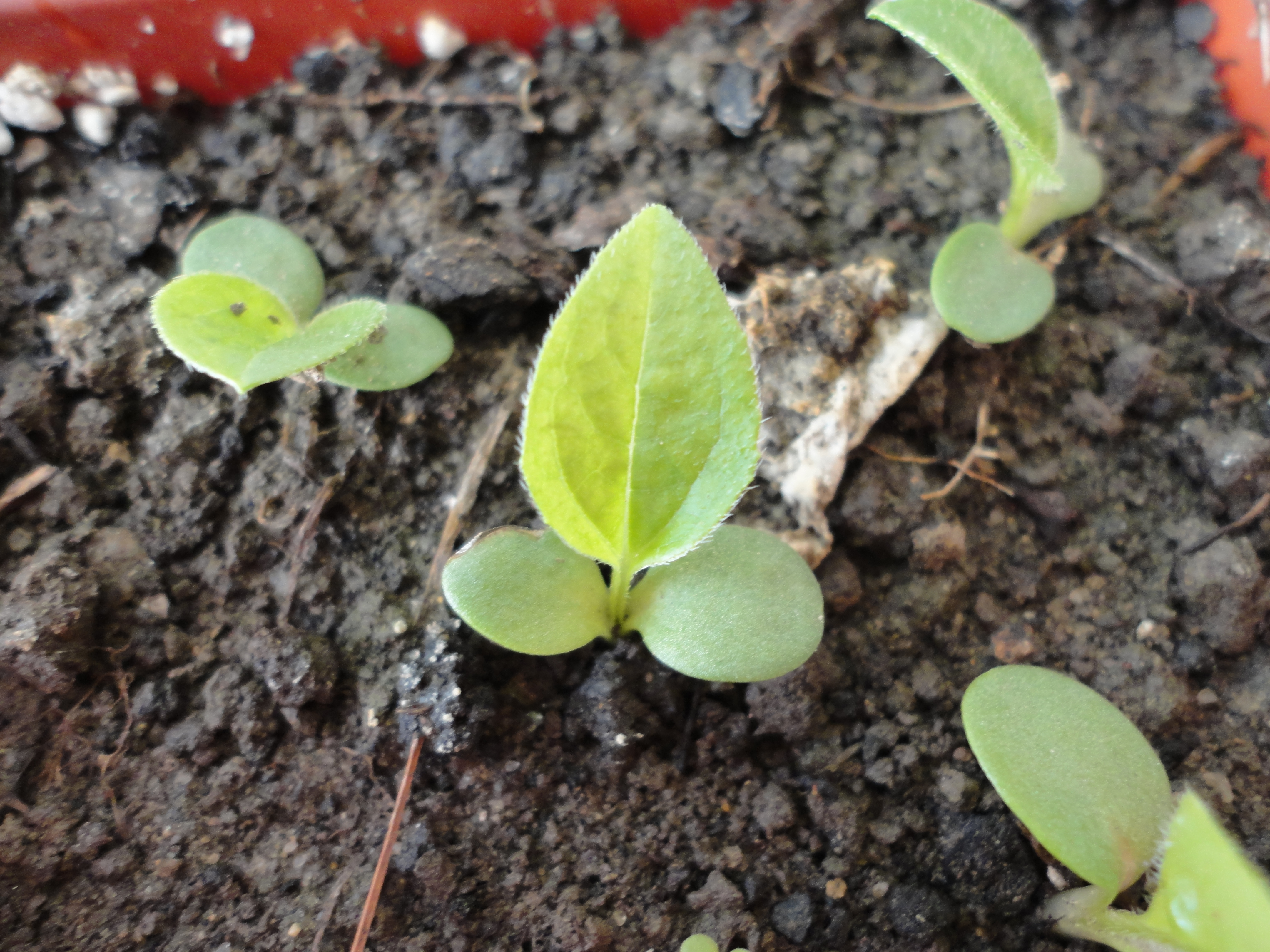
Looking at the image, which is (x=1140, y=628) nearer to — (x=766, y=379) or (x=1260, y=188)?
(x=766, y=379)

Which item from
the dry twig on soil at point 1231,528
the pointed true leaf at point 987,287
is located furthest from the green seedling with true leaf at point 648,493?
the dry twig on soil at point 1231,528

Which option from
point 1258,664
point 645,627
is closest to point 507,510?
point 645,627

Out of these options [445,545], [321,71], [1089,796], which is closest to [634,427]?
[445,545]

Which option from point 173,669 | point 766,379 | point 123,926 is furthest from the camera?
point 766,379

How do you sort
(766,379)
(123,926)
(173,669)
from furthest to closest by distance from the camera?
(766,379) → (173,669) → (123,926)

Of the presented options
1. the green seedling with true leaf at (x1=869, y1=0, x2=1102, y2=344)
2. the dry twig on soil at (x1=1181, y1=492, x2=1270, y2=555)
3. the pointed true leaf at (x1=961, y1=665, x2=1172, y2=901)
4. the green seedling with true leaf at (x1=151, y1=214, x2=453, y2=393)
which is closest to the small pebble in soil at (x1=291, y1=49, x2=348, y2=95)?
the green seedling with true leaf at (x1=151, y1=214, x2=453, y2=393)

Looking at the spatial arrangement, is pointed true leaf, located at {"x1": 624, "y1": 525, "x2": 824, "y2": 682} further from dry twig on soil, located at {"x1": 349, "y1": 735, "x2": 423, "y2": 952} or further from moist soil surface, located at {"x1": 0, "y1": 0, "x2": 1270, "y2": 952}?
dry twig on soil, located at {"x1": 349, "y1": 735, "x2": 423, "y2": 952}

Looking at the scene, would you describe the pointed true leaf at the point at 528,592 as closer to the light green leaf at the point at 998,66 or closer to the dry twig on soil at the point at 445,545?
the dry twig on soil at the point at 445,545
